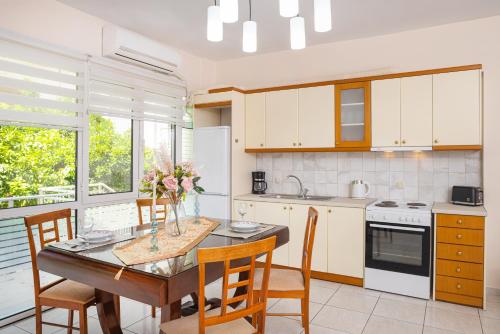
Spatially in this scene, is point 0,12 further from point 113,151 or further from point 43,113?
point 113,151

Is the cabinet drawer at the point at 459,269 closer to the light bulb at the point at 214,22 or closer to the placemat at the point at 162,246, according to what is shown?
the placemat at the point at 162,246

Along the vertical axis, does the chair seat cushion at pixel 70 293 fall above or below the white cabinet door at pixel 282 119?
below

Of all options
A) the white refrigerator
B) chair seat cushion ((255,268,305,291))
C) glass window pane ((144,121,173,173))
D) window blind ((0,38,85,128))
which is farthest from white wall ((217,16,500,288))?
window blind ((0,38,85,128))

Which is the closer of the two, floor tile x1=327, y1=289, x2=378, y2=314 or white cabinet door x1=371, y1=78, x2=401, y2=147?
floor tile x1=327, y1=289, x2=378, y2=314

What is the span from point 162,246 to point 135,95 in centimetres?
225

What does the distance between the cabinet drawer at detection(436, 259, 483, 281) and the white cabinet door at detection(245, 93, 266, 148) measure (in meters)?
2.28

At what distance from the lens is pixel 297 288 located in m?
2.38

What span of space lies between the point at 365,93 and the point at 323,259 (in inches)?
71.8

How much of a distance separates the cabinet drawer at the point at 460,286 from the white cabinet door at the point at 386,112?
4.40 ft

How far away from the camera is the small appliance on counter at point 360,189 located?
3953 millimetres

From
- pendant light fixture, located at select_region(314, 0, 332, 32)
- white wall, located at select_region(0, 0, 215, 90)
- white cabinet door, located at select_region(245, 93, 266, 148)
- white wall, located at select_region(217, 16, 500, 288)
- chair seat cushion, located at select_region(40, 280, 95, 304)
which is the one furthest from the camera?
white cabinet door, located at select_region(245, 93, 266, 148)

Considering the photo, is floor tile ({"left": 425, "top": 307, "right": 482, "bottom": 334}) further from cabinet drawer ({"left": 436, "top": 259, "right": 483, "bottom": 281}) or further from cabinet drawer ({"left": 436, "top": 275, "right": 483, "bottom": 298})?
cabinet drawer ({"left": 436, "top": 259, "right": 483, "bottom": 281})

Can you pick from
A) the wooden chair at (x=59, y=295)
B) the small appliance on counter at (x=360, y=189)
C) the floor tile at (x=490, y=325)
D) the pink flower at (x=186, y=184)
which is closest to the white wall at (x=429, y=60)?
the floor tile at (x=490, y=325)

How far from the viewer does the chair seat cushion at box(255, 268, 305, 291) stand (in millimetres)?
2371
